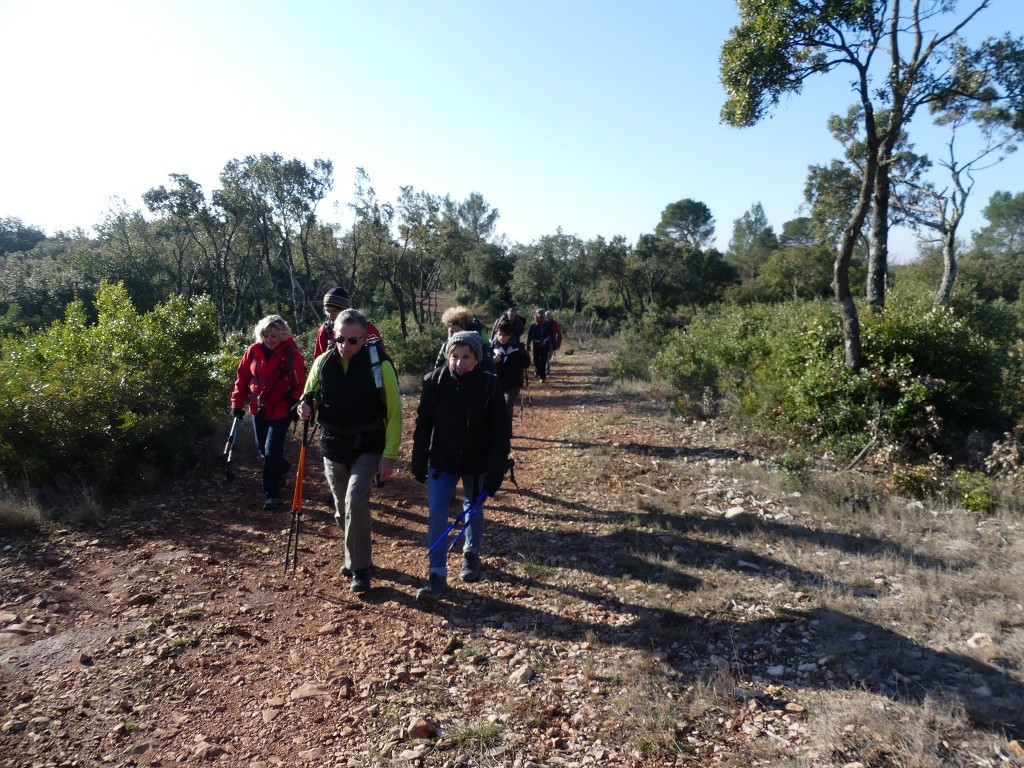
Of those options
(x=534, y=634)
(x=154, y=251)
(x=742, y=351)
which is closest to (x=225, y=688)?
(x=534, y=634)

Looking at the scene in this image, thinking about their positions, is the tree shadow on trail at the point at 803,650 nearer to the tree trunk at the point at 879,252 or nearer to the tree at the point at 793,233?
the tree trunk at the point at 879,252

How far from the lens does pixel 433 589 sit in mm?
4254

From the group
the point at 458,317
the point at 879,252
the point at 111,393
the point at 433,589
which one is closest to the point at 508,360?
the point at 458,317

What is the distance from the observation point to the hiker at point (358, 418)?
4.18 meters

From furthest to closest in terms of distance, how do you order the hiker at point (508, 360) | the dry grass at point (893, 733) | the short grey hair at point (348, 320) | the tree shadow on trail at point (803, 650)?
the hiker at point (508, 360), the short grey hair at point (348, 320), the tree shadow on trail at point (803, 650), the dry grass at point (893, 733)

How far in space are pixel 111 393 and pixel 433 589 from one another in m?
4.39

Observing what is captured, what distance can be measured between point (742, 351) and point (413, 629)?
8461mm

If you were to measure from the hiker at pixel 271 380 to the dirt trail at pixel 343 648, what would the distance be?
91cm

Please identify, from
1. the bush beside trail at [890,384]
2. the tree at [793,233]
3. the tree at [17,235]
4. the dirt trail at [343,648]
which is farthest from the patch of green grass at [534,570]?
the tree at [17,235]

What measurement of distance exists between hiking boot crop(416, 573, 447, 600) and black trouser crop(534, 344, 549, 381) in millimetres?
9439

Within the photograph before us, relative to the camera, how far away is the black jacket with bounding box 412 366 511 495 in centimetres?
415

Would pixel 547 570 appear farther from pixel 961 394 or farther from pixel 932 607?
pixel 961 394

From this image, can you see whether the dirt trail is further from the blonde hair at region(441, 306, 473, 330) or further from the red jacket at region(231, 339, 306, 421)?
the blonde hair at region(441, 306, 473, 330)

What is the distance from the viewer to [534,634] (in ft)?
12.7
